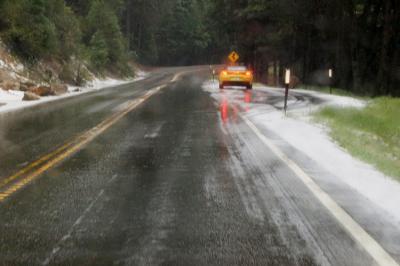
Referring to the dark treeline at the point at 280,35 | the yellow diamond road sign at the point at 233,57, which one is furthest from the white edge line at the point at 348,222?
the yellow diamond road sign at the point at 233,57

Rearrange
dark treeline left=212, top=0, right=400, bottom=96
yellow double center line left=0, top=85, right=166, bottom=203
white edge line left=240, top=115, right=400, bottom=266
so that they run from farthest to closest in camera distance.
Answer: dark treeline left=212, top=0, right=400, bottom=96 < yellow double center line left=0, top=85, right=166, bottom=203 < white edge line left=240, top=115, right=400, bottom=266

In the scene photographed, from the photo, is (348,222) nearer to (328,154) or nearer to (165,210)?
(165,210)

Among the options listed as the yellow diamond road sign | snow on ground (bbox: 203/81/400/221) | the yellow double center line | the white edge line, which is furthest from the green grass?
the yellow diamond road sign

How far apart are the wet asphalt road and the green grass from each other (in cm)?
183

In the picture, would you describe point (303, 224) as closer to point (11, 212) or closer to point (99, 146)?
point (11, 212)

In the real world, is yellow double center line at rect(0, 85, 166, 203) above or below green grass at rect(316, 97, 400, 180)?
above

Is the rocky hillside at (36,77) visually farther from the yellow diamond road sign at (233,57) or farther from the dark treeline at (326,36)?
the dark treeline at (326,36)

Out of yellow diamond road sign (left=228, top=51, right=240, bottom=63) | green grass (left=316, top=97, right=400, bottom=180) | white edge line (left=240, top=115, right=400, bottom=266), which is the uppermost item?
white edge line (left=240, top=115, right=400, bottom=266)

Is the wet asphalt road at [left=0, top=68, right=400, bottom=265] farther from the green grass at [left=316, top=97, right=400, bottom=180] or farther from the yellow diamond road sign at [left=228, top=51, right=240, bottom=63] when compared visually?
the yellow diamond road sign at [left=228, top=51, right=240, bottom=63]

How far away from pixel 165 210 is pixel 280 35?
39.4 metres

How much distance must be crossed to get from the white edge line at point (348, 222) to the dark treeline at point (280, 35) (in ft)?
76.7

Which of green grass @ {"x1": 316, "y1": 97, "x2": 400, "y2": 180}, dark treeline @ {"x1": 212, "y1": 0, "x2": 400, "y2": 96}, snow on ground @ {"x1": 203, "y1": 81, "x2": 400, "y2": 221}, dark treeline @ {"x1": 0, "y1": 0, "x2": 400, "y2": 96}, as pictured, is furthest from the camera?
dark treeline @ {"x1": 212, "y1": 0, "x2": 400, "y2": 96}

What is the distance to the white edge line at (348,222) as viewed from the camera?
4.29 meters

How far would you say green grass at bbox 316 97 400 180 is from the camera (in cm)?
968
